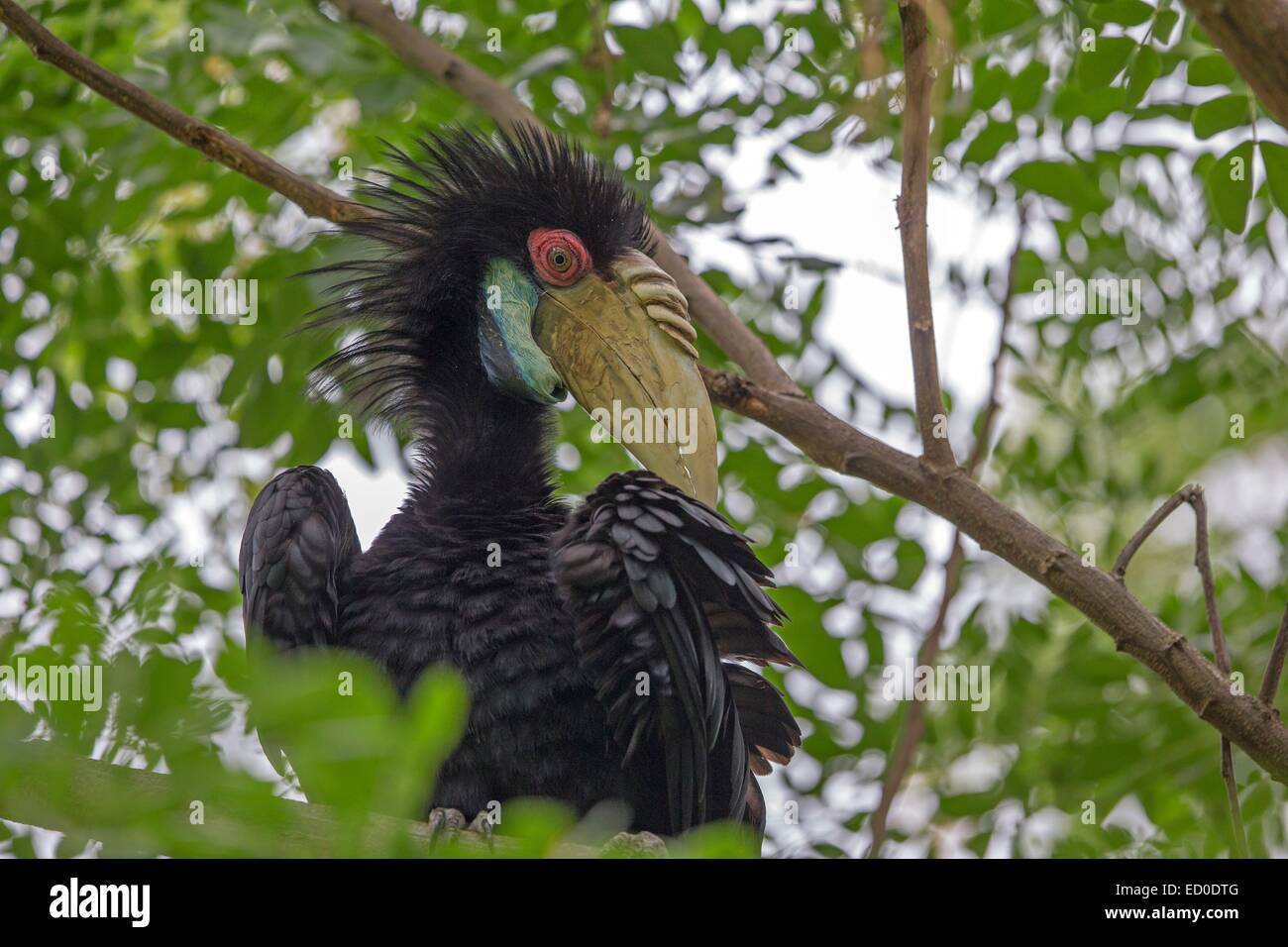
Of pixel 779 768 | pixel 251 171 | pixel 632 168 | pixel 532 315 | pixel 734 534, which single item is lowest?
pixel 779 768

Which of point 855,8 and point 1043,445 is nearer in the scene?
point 855,8

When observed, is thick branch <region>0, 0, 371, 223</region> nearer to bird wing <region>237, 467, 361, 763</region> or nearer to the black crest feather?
the black crest feather

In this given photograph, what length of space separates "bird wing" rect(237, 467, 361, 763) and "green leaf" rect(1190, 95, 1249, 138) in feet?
7.55

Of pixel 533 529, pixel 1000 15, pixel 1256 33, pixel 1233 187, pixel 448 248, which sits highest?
pixel 1000 15

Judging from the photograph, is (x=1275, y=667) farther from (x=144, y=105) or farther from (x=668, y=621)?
(x=144, y=105)

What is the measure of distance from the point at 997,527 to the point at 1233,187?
1.02 meters

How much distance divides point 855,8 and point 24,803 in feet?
10.6

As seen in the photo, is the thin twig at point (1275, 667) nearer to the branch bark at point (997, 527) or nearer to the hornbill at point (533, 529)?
the branch bark at point (997, 527)

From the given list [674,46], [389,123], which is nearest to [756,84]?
[674,46]

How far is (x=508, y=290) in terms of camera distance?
3457 millimetres

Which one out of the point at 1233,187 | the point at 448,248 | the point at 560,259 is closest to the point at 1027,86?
the point at 1233,187
